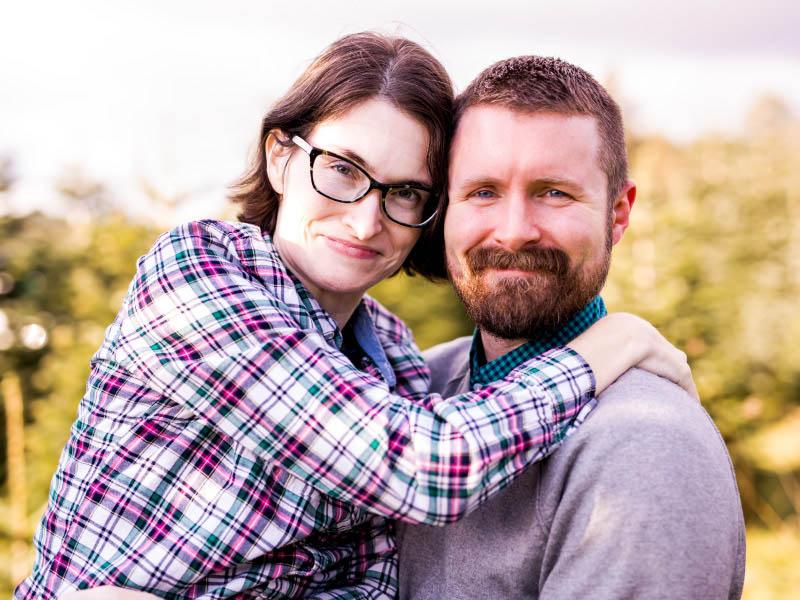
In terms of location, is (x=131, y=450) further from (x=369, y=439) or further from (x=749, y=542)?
(x=749, y=542)

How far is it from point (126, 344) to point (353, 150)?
2.50 ft

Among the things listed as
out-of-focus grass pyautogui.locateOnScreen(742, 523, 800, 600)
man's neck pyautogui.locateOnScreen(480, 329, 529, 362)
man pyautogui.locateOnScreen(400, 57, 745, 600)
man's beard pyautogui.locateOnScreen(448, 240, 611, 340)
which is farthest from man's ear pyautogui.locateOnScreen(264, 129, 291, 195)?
out-of-focus grass pyautogui.locateOnScreen(742, 523, 800, 600)

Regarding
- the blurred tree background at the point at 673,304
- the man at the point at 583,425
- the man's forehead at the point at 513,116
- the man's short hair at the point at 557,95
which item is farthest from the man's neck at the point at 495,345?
the blurred tree background at the point at 673,304

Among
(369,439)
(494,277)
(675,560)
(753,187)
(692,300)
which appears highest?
(494,277)

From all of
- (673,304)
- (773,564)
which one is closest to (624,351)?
(673,304)

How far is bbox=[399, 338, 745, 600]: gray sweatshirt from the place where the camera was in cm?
149

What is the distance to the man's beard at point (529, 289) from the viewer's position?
198cm

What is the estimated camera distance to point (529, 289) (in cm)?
199

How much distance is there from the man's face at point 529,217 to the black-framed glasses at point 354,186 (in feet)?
0.43

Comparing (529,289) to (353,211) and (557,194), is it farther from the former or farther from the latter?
(353,211)

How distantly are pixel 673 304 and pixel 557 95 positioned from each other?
4.62 meters

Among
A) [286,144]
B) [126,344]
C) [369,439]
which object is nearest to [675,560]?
[369,439]

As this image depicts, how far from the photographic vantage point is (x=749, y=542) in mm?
6902

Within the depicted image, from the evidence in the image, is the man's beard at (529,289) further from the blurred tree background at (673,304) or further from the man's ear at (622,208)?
the blurred tree background at (673,304)
